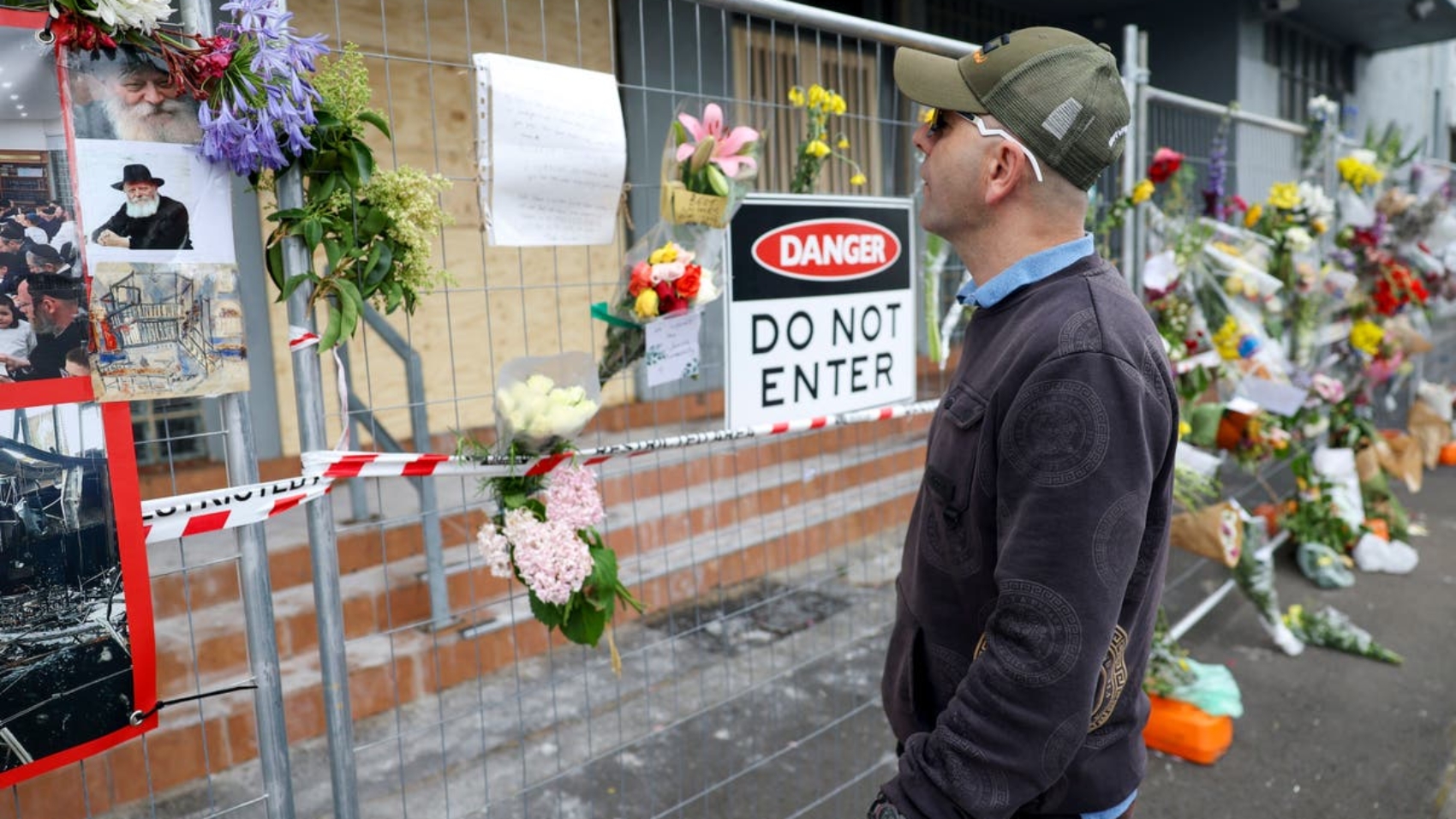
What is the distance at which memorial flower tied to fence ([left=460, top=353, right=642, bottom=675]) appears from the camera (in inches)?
73.7

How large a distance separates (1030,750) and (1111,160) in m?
0.88

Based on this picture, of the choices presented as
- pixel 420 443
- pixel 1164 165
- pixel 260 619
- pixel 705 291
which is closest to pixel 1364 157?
pixel 1164 165

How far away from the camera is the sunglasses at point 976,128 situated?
4.78 feet

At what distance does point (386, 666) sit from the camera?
129 inches

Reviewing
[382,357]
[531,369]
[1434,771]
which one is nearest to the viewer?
[531,369]

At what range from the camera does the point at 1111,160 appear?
1.49m

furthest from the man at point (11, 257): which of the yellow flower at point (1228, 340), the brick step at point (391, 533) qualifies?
the yellow flower at point (1228, 340)

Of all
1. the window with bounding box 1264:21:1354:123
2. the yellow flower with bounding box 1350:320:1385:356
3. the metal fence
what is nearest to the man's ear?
the metal fence

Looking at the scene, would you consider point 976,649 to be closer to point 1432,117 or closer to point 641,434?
point 641,434

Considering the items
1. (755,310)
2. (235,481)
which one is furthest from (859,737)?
(235,481)

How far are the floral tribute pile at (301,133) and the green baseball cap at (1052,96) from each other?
888 mm

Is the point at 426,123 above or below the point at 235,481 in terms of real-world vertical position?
above

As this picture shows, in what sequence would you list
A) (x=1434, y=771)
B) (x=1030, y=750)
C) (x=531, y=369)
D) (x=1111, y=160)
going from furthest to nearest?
(x=1434, y=771) < (x=531, y=369) < (x=1111, y=160) < (x=1030, y=750)

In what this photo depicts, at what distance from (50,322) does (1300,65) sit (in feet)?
43.4
